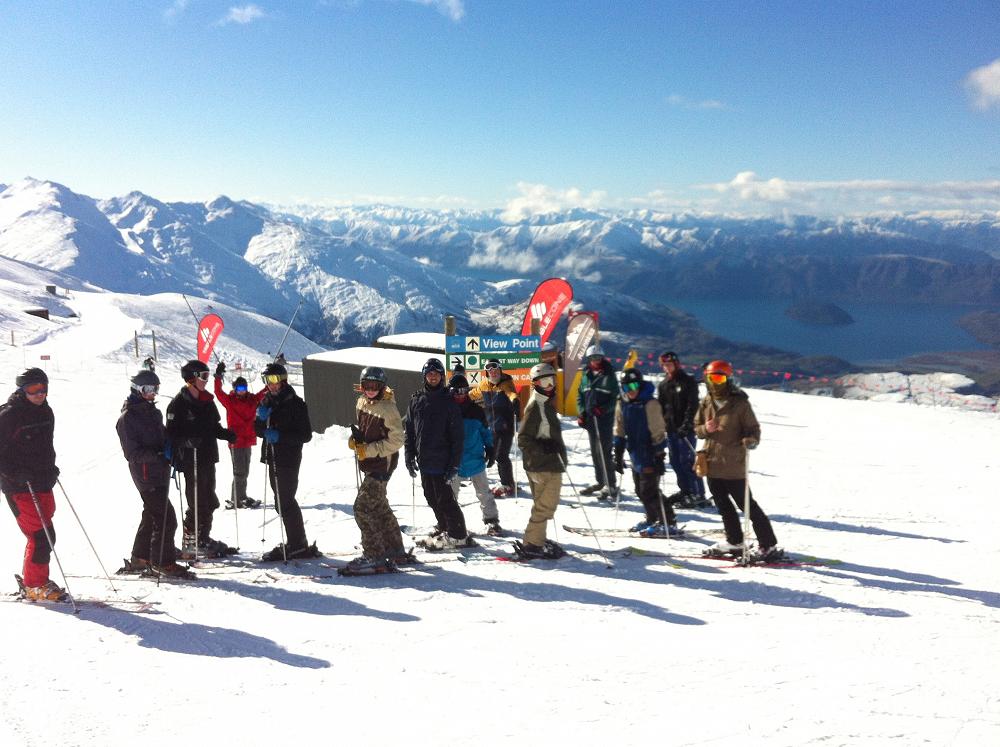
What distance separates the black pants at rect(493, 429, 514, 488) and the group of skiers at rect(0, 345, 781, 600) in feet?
5.23

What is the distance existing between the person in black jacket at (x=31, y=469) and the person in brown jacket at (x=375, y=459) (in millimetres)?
2584

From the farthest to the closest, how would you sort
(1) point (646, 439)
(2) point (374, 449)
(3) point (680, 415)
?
(3) point (680, 415) < (1) point (646, 439) < (2) point (374, 449)

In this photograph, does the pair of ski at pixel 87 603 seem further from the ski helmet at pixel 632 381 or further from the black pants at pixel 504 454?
the ski helmet at pixel 632 381

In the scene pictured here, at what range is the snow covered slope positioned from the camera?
4.03 meters

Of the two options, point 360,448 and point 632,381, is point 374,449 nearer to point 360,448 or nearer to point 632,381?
point 360,448

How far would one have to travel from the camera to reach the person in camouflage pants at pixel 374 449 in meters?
6.68

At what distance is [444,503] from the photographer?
7.54 meters

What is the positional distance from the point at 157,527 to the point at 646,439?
5.18 m

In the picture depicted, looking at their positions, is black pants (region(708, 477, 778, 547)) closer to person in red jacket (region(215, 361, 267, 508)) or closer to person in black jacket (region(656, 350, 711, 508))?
person in black jacket (region(656, 350, 711, 508))

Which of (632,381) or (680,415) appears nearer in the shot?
(632,381)

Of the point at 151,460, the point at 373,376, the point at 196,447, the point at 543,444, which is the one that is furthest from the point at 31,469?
the point at 543,444

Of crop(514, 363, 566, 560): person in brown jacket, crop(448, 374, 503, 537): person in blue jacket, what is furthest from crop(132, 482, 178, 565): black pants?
crop(514, 363, 566, 560): person in brown jacket

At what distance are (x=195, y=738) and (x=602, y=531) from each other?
5458 millimetres

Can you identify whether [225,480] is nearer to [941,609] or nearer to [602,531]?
[602,531]
